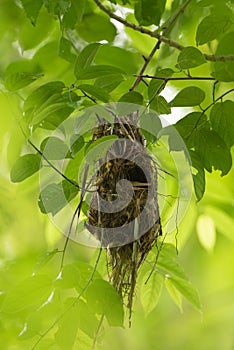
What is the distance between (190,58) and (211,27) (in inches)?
4.4

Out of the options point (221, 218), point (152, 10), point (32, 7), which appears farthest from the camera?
point (221, 218)

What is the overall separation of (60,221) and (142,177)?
33cm

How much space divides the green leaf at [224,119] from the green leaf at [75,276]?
305mm

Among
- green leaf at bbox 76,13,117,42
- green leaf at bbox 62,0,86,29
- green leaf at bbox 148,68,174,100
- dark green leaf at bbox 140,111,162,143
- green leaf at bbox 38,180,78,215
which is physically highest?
green leaf at bbox 76,13,117,42

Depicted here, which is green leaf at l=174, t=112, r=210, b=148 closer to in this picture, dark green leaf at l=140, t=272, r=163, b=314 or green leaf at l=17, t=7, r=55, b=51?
dark green leaf at l=140, t=272, r=163, b=314

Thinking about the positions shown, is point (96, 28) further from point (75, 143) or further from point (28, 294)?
point (28, 294)

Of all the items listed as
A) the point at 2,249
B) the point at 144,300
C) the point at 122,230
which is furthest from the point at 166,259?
the point at 2,249

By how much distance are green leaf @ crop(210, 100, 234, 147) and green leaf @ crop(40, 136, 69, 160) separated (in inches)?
9.6

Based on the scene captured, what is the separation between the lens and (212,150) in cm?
112

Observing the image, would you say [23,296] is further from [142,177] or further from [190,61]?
[190,61]

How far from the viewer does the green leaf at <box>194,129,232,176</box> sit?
111 centimetres

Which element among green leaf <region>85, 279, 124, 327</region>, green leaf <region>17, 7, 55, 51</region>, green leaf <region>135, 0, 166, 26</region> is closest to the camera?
green leaf <region>85, 279, 124, 327</region>

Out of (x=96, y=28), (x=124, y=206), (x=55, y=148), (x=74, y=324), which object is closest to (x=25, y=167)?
(x=55, y=148)

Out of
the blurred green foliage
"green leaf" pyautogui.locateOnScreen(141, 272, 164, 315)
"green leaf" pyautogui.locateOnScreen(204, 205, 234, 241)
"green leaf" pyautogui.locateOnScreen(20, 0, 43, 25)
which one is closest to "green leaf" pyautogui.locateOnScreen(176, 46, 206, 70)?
the blurred green foliage
